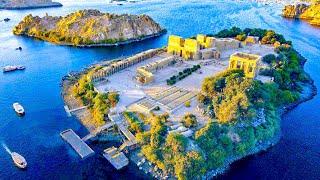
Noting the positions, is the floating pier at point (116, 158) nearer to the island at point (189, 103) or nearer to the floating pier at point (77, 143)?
the island at point (189, 103)

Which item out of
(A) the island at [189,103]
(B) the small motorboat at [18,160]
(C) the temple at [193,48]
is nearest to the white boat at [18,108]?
(A) the island at [189,103]

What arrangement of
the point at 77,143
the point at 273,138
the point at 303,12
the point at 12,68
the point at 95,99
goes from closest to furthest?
1. the point at 77,143
2. the point at 273,138
3. the point at 95,99
4. the point at 12,68
5. the point at 303,12

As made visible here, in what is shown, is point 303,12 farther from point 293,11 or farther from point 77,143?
point 77,143

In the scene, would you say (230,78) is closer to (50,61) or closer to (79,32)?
(50,61)

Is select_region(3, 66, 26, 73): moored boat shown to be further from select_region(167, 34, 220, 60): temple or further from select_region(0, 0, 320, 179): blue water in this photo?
select_region(167, 34, 220, 60): temple

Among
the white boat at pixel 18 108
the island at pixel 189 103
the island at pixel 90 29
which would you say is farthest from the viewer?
the island at pixel 90 29

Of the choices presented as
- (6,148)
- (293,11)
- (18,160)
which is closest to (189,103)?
(18,160)
